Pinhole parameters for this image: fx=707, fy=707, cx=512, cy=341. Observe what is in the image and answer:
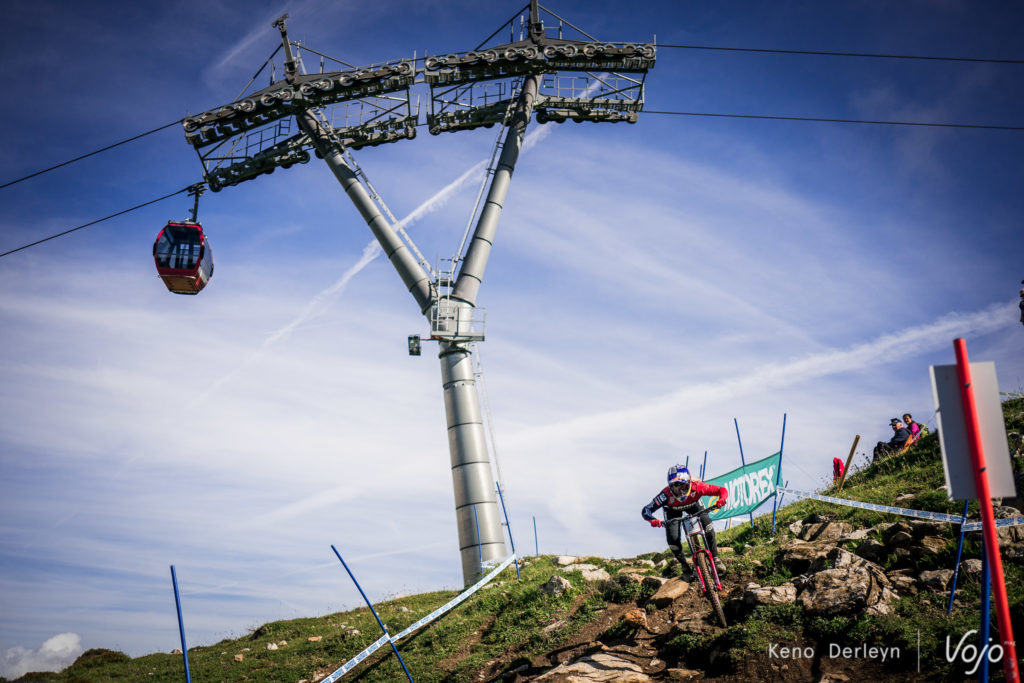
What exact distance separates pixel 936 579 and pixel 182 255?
20989 millimetres

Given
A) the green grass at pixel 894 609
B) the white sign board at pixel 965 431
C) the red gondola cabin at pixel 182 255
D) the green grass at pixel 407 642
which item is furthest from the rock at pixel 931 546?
the red gondola cabin at pixel 182 255

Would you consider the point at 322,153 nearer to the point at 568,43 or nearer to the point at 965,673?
the point at 568,43

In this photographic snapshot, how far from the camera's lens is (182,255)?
71.7 ft

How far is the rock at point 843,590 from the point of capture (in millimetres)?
10984

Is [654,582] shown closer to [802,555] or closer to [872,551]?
[802,555]

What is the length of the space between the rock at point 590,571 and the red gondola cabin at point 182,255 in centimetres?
1432

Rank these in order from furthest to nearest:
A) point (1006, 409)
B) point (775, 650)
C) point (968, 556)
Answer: point (1006, 409), point (968, 556), point (775, 650)

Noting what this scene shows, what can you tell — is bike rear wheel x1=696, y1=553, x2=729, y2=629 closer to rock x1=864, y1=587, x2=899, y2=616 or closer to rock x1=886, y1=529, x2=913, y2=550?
rock x1=864, y1=587, x2=899, y2=616

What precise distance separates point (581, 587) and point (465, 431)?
23.3 ft

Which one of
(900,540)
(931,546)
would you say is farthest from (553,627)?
(931,546)

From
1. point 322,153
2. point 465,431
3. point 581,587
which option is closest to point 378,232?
point 322,153

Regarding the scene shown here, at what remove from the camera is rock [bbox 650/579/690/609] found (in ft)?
44.5

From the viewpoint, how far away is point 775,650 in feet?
34.6

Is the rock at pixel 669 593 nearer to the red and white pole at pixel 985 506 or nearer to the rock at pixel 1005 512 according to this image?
the rock at pixel 1005 512
